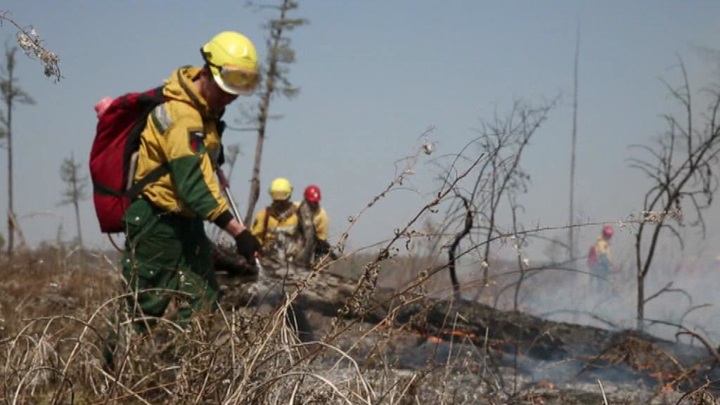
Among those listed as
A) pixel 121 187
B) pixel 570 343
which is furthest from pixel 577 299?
pixel 121 187

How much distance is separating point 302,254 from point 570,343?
4577 millimetres

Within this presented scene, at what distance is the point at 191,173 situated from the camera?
4.54 metres

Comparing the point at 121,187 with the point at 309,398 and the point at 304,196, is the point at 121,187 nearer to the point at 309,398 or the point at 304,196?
the point at 309,398

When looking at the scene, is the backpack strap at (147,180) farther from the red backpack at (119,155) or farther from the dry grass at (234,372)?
the dry grass at (234,372)

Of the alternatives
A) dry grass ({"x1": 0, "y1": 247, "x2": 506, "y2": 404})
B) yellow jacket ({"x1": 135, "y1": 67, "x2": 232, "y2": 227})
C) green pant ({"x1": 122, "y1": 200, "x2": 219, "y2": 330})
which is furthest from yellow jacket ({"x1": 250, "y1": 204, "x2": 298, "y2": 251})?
dry grass ({"x1": 0, "y1": 247, "x2": 506, "y2": 404})

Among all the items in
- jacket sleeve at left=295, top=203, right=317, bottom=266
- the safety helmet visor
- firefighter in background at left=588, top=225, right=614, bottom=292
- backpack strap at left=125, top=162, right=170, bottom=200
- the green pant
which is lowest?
firefighter in background at left=588, top=225, right=614, bottom=292

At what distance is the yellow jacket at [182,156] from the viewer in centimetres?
455

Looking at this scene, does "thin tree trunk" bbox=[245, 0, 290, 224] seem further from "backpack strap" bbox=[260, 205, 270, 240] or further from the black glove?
the black glove

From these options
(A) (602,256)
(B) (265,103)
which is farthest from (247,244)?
(A) (602,256)

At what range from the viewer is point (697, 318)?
24.1 feet

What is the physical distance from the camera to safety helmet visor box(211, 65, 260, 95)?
4.81 m

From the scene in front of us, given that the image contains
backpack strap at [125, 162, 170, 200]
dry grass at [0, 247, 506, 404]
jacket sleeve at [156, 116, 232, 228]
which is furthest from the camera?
backpack strap at [125, 162, 170, 200]

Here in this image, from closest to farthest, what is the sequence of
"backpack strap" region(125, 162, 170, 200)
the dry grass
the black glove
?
1. the dry grass
2. "backpack strap" region(125, 162, 170, 200)
3. the black glove

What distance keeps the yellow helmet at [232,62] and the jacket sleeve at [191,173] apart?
33 cm
